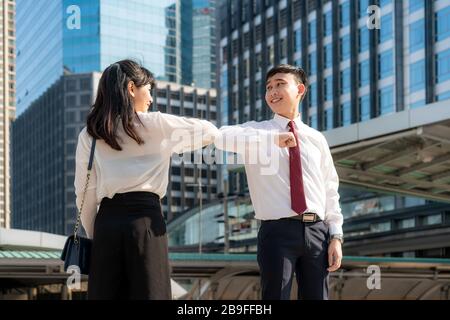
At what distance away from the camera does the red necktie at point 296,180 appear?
505cm

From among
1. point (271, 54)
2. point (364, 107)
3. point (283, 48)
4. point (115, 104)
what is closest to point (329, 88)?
point (364, 107)

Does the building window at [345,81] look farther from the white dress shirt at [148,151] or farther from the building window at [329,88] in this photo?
the white dress shirt at [148,151]

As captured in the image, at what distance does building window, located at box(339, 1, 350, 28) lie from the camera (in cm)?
7538

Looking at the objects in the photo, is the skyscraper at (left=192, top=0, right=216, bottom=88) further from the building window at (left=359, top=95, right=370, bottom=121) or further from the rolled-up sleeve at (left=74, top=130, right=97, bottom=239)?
the rolled-up sleeve at (left=74, top=130, right=97, bottom=239)

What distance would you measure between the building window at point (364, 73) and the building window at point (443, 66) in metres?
9.31

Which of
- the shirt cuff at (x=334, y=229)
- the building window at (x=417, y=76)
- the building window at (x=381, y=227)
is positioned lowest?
the building window at (x=381, y=227)

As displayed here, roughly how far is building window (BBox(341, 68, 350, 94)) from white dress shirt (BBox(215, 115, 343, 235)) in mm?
70574

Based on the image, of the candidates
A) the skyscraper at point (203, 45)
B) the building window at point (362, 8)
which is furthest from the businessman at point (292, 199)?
the skyscraper at point (203, 45)

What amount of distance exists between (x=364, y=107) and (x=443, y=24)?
11.6m

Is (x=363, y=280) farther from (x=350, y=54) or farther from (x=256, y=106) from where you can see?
(x=256, y=106)

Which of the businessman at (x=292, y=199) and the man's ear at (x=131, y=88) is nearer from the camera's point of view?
the man's ear at (x=131, y=88)

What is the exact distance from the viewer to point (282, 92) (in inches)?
210

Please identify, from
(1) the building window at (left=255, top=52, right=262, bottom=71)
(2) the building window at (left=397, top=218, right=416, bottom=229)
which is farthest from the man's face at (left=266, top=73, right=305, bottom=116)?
(1) the building window at (left=255, top=52, right=262, bottom=71)

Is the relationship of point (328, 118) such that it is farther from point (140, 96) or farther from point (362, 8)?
point (140, 96)
